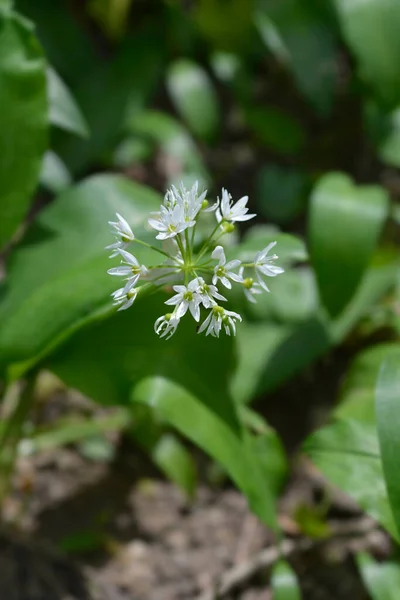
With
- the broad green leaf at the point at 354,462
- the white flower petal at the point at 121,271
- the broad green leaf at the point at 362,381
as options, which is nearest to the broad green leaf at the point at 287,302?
the broad green leaf at the point at 362,381

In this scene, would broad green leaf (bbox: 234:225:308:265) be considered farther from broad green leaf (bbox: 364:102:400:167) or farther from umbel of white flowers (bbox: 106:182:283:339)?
broad green leaf (bbox: 364:102:400:167)

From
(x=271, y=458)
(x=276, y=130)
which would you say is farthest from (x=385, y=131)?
(x=271, y=458)

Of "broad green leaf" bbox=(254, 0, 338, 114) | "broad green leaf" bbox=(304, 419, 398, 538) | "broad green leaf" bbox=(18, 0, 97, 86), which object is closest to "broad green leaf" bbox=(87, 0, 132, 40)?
"broad green leaf" bbox=(18, 0, 97, 86)

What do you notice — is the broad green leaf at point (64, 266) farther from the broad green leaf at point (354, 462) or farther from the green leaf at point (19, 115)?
the broad green leaf at point (354, 462)

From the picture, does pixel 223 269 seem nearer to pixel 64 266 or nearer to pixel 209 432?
pixel 209 432

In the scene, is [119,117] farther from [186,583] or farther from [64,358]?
[186,583]

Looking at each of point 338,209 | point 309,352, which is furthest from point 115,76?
point 309,352
